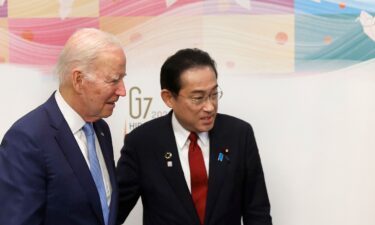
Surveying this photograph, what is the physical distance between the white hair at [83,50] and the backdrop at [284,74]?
2.72ft

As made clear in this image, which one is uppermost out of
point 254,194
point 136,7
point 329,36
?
point 136,7

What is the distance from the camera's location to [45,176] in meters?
1.55

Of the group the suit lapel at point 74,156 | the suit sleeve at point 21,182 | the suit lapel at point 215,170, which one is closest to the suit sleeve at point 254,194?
the suit lapel at point 215,170

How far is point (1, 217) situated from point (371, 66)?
1679 millimetres

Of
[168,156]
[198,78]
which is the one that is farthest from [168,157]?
[198,78]

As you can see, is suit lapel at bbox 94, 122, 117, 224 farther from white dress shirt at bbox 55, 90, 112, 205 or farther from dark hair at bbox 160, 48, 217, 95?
dark hair at bbox 160, 48, 217, 95

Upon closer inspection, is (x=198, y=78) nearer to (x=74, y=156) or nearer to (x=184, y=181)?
(x=184, y=181)

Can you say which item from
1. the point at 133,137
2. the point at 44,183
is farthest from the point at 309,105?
the point at 44,183

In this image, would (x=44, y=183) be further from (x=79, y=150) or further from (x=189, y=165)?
(x=189, y=165)

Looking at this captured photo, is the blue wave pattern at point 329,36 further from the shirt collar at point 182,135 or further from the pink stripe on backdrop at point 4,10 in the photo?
the pink stripe on backdrop at point 4,10

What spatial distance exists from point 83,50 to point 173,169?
671 mm

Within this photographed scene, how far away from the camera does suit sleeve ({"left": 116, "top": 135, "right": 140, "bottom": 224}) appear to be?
2111 mm

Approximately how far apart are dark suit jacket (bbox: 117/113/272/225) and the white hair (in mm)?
580

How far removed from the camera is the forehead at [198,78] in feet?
6.55
